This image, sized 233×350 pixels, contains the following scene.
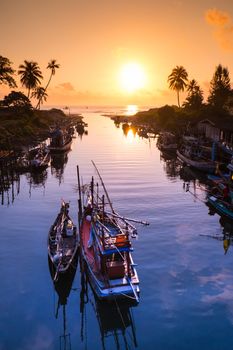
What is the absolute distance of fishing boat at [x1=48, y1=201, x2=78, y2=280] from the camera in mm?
23344

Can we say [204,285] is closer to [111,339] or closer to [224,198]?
[111,339]

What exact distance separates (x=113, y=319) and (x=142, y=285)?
3.96 metres

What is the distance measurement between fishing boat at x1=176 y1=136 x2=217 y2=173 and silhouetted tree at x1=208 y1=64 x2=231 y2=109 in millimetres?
44081

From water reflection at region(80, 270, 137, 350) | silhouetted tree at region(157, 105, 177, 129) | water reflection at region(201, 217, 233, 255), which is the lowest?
water reflection at region(80, 270, 137, 350)

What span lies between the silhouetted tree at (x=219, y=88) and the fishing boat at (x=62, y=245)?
87840 millimetres

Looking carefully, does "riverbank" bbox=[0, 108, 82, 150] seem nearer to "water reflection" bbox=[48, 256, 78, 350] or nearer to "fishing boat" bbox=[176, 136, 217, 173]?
"fishing boat" bbox=[176, 136, 217, 173]

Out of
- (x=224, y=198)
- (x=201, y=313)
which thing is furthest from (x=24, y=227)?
(x=224, y=198)

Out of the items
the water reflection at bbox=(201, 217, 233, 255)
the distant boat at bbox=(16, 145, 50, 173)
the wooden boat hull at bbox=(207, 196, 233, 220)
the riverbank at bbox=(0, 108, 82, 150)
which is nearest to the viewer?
the water reflection at bbox=(201, 217, 233, 255)

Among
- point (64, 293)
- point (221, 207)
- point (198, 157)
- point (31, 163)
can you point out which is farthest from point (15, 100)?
point (64, 293)

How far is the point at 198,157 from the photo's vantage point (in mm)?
62625

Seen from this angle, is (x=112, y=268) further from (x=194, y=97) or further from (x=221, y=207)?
(x=194, y=97)

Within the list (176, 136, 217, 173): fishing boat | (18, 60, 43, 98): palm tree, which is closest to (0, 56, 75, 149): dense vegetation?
(18, 60, 43, 98): palm tree

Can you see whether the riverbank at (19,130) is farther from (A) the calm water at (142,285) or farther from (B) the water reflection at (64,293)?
(B) the water reflection at (64,293)

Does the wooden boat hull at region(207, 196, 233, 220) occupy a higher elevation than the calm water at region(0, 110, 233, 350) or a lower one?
higher
